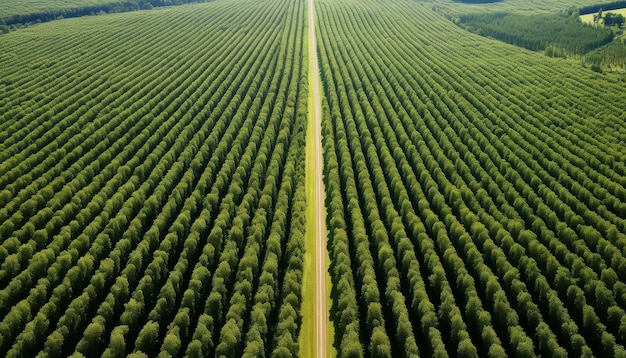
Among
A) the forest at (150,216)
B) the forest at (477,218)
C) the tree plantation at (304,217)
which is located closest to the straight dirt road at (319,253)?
the tree plantation at (304,217)

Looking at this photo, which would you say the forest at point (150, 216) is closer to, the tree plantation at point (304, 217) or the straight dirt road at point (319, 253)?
the tree plantation at point (304, 217)

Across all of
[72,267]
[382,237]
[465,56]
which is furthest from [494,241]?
[465,56]

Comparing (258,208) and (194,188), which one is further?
(194,188)

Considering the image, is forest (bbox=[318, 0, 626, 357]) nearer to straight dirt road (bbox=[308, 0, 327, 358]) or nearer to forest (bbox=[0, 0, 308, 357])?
straight dirt road (bbox=[308, 0, 327, 358])

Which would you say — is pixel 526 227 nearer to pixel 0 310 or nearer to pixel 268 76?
pixel 0 310

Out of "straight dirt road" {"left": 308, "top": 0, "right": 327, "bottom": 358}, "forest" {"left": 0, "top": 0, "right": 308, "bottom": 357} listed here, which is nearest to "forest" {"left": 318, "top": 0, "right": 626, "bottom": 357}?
"straight dirt road" {"left": 308, "top": 0, "right": 327, "bottom": 358}

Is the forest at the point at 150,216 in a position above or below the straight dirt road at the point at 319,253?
above

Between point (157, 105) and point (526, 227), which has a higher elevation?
point (157, 105)

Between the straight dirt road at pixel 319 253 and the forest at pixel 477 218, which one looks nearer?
the forest at pixel 477 218

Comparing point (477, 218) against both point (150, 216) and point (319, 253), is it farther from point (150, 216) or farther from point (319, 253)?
point (150, 216)
